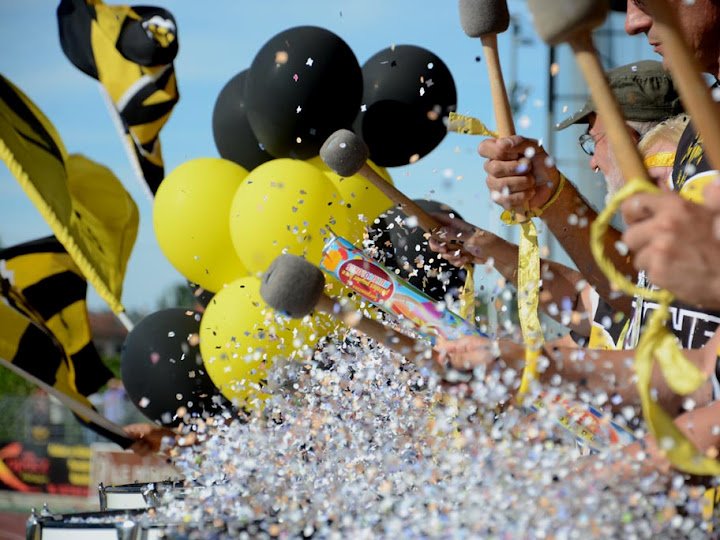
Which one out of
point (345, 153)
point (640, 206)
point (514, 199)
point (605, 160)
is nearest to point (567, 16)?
point (640, 206)

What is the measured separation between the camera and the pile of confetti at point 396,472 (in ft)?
2.93

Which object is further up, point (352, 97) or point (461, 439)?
point (352, 97)

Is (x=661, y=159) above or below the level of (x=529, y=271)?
above

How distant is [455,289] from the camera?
202 cm

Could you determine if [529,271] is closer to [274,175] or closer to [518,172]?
Result: [518,172]

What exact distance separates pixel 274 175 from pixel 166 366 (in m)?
0.79

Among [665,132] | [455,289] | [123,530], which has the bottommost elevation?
[123,530]

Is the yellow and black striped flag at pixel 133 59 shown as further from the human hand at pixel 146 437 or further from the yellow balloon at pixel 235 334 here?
the human hand at pixel 146 437

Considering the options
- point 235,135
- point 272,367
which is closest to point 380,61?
point 235,135

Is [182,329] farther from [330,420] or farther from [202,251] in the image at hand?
[330,420]

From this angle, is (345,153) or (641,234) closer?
(641,234)

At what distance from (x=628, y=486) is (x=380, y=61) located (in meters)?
2.56

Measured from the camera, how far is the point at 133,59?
12.5 feet

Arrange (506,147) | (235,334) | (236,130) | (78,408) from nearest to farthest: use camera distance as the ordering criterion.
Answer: (506,147), (78,408), (235,334), (236,130)
